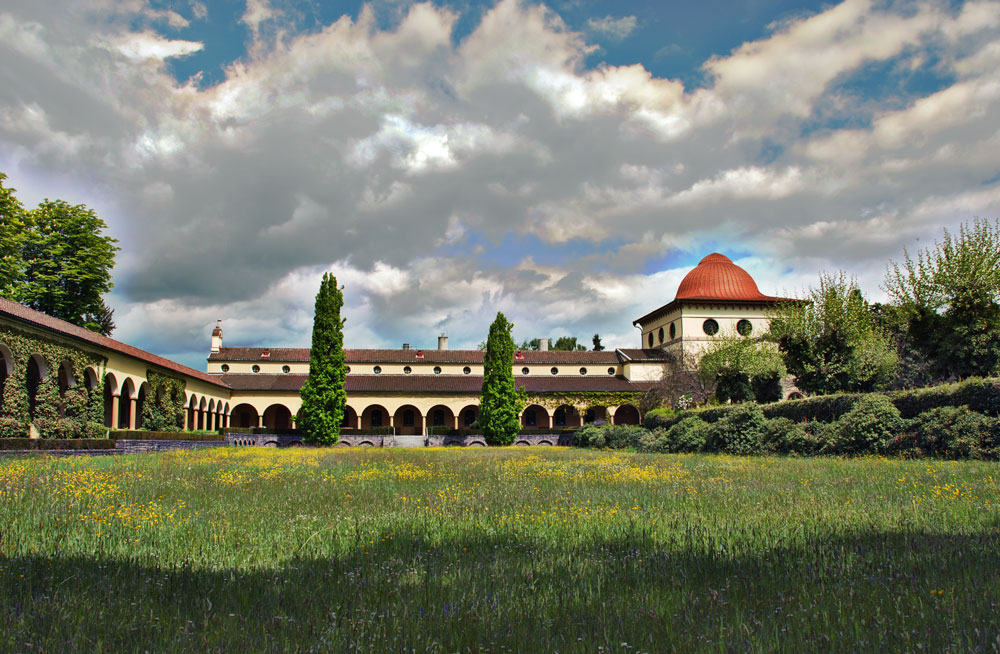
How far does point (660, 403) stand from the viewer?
45.4 meters

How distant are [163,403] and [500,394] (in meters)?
20.5

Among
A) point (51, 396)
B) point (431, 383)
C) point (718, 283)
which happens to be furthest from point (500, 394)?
point (51, 396)

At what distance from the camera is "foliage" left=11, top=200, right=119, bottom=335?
3728 cm

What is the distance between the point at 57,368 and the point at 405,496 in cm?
2411

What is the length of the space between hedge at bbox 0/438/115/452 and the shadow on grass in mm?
18333

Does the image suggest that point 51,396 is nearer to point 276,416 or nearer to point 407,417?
point 276,416

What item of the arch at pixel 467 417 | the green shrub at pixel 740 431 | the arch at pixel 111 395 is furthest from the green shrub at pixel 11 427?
the arch at pixel 467 417

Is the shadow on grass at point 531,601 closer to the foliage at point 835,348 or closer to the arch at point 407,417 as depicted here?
the foliage at point 835,348

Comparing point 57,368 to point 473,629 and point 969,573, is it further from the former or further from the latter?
point 969,573

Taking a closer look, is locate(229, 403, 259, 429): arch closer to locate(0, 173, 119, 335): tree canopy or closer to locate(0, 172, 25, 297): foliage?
locate(0, 173, 119, 335): tree canopy

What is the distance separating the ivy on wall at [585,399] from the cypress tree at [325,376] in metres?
17.4

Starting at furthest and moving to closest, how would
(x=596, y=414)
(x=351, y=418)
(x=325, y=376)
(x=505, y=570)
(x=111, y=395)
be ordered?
(x=351, y=418), (x=596, y=414), (x=325, y=376), (x=111, y=395), (x=505, y=570)

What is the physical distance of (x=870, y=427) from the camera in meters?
17.1

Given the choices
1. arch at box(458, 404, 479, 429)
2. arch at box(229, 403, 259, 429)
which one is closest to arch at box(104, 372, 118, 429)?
arch at box(229, 403, 259, 429)
